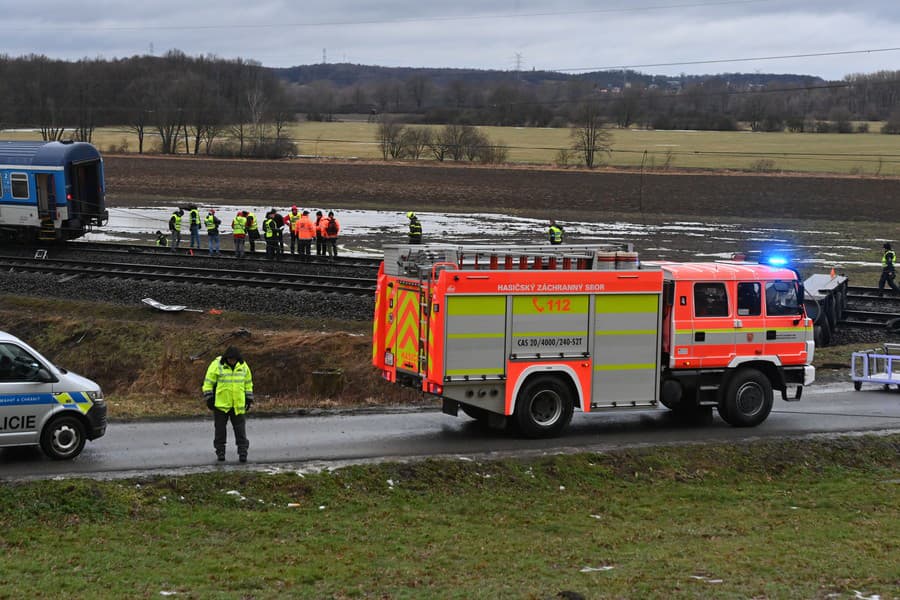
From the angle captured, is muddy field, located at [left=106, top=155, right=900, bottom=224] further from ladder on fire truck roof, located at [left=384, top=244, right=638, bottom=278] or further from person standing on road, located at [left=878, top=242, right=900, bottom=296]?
ladder on fire truck roof, located at [left=384, top=244, right=638, bottom=278]

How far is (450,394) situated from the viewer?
47.7 feet

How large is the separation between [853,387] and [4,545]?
15476 millimetres

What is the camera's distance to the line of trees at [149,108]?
9819 centimetres

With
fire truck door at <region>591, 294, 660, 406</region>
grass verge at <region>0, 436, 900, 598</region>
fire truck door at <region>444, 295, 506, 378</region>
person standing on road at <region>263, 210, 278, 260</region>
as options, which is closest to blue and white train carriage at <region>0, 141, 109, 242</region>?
person standing on road at <region>263, 210, 278, 260</region>

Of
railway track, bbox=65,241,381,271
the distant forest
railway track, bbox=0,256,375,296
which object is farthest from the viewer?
the distant forest

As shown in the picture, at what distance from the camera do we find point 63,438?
521 inches

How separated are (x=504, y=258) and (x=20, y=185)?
2715 centimetres

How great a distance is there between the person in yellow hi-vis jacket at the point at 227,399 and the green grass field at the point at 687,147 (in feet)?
229

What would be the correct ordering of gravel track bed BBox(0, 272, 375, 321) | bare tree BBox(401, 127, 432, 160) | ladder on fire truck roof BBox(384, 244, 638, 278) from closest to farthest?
1. ladder on fire truck roof BBox(384, 244, 638, 278)
2. gravel track bed BBox(0, 272, 375, 321)
3. bare tree BBox(401, 127, 432, 160)

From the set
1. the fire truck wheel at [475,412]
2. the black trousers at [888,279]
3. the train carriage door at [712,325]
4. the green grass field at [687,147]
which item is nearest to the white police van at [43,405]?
the fire truck wheel at [475,412]

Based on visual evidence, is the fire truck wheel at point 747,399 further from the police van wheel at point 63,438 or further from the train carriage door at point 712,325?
the police van wheel at point 63,438

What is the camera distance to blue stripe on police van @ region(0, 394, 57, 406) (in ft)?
42.0

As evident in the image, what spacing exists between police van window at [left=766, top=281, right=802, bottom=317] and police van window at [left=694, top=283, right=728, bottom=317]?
768 millimetres

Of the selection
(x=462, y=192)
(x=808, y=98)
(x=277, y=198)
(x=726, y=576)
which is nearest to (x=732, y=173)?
(x=462, y=192)
